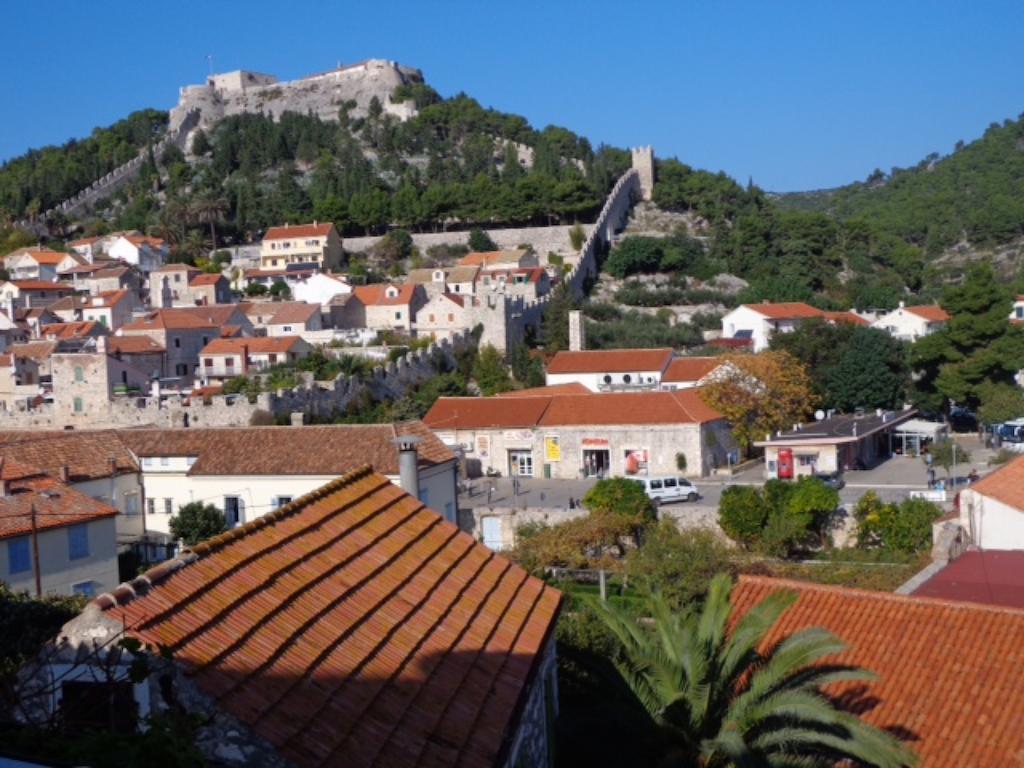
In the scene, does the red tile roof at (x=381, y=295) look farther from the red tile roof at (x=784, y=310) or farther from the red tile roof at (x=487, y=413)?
the red tile roof at (x=487, y=413)

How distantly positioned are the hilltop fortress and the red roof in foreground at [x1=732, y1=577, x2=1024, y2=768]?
110 m

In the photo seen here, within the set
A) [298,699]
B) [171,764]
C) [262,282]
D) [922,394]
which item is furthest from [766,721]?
[262,282]

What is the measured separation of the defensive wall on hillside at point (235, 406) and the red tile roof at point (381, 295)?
12.3 meters

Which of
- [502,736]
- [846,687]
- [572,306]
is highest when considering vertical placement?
[572,306]

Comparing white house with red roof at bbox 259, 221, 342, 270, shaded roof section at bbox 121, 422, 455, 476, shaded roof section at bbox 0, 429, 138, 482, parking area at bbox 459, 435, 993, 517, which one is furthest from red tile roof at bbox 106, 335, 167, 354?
white house with red roof at bbox 259, 221, 342, 270

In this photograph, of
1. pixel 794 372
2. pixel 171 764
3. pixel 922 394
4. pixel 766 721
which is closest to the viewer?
pixel 171 764

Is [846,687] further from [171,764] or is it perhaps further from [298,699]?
[171,764]

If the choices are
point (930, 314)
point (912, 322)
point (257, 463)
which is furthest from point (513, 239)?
point (257, 463)

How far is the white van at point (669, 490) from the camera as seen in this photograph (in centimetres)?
3328

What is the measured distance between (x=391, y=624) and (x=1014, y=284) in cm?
8138

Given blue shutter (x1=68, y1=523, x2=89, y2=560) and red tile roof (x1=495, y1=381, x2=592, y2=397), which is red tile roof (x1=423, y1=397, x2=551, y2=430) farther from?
blue shutter (x1=68, y1=523, x2=89, y2=560)

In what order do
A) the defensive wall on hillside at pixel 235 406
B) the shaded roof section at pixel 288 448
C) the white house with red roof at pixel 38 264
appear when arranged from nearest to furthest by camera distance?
1. the shaded roof section at pixel 288 448
2. the defensive wall on hillside at pixel 235 406
3. the white house with red roof at pixel 38 264

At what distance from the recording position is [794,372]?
145ft

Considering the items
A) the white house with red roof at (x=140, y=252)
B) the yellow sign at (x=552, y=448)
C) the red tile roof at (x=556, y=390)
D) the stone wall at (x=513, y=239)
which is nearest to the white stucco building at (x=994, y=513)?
the yellow sign at (x=552, y=448)
